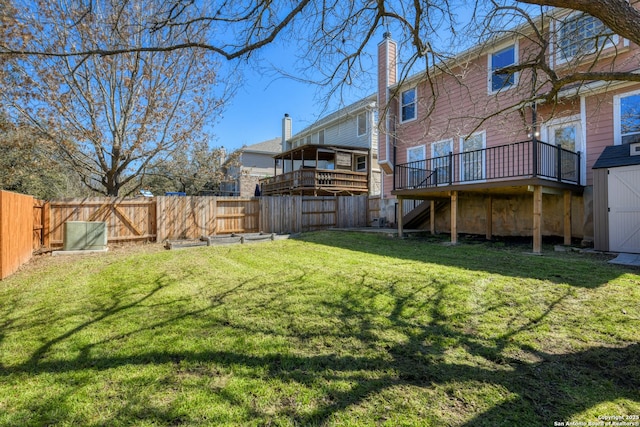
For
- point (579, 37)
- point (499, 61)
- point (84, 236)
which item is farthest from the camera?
point (499, 61)

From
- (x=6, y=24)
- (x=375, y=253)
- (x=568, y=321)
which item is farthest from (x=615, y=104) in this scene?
(x=6, y=24)

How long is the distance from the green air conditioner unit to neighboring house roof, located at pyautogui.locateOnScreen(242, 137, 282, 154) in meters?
17.4

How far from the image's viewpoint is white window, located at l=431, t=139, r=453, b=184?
1188 centimetres

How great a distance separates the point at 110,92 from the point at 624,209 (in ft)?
50.8

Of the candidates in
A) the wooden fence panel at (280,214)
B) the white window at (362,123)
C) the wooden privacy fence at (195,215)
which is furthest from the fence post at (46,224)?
the white window at (362,123)

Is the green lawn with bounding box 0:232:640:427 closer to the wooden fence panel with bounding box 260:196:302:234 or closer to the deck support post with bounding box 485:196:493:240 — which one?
the deck support post with bounding box 485:196:493:240

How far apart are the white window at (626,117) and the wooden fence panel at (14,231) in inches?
573

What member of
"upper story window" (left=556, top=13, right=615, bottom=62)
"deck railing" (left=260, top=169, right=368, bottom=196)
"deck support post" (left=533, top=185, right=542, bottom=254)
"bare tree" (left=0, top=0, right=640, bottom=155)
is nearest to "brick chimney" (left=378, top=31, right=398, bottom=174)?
"deck railing" (left=260, top=169, right=368, bottom=196)

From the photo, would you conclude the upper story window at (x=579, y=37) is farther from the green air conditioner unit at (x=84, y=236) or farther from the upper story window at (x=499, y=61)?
the green air conditioner unit at (x=84, y=236)

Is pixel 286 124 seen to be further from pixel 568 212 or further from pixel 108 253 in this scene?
pixel 568 212

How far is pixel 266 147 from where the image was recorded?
91.6 ft

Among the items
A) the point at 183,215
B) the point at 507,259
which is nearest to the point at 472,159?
the point at 507,259

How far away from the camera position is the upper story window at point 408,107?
1367 centimetres

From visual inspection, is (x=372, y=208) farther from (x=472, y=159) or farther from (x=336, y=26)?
(x=336, y=26)
